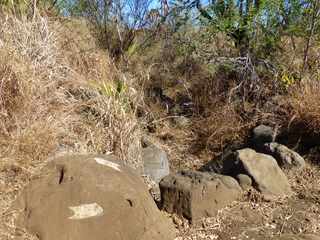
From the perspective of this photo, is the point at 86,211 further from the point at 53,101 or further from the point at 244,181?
the point at 244,181

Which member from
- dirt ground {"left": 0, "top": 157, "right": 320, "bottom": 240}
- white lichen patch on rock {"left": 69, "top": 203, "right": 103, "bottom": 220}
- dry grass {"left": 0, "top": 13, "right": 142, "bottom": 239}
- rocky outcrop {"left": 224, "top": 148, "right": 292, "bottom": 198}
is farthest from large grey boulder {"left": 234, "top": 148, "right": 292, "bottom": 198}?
white lichen patch on rock {"left": 69, "top": 203, "right": 103, "bottom": 220}

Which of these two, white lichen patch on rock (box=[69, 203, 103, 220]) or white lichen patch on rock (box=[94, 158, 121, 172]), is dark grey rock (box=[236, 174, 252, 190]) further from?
white lichen patch on rock (box=[69, 203, 103, 220])

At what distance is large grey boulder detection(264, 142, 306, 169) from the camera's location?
19.7 ft

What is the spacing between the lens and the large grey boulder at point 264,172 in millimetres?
5270

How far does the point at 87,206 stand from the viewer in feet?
12.9

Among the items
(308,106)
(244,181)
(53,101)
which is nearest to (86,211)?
(53,101)

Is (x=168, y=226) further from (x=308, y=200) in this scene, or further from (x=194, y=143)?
(x=194, y=143)

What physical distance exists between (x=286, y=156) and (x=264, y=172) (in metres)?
0.79

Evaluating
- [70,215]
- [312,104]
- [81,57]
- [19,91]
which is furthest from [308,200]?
[81,57]

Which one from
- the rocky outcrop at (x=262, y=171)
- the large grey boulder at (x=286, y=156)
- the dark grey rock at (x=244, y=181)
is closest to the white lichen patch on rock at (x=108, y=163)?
the dark grey rock at (x=244, y=181)

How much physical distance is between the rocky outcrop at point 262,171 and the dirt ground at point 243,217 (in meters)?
0.12

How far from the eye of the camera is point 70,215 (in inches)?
152

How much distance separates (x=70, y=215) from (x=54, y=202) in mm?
169

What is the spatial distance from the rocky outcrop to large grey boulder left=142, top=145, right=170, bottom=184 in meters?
0.75
